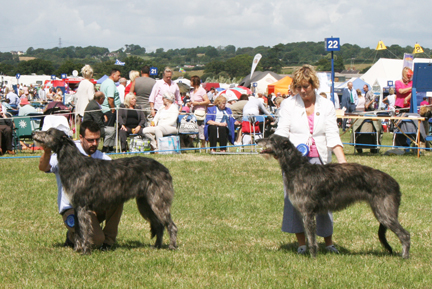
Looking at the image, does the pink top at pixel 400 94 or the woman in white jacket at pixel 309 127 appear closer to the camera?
the woman in white jacket at pixel 309 127

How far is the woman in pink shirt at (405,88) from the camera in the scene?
43.0 ft

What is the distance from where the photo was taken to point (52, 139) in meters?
4.53

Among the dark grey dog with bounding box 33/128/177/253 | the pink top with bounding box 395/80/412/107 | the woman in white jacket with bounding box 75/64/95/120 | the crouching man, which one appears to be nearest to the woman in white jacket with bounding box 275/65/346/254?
the dark grey dog with bounding box 33/128/177/253

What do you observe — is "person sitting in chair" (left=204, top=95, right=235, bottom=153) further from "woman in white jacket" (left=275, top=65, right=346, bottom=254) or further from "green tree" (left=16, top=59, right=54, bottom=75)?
Result: "green tree" (left=16, top=59, right=54, bottom=75)

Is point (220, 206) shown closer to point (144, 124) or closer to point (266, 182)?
point (266, 182)

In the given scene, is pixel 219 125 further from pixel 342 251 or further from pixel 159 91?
pixel 342 251

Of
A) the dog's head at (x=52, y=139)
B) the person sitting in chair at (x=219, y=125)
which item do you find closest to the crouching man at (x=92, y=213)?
Answer: the dog's head at (x=52, y=139)

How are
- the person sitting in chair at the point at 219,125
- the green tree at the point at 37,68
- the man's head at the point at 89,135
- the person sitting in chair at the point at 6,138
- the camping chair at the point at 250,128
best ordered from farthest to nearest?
the green tree at the point at 37,68
the camping chair at the point at 250,128
the person sitting in chair at the point at 219,125
the person sitting in chair at the point at 6,138
the man's head at the point at 89,135

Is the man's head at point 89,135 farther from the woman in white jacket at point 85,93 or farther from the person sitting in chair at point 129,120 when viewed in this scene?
the person sitting in chair at point 129,120

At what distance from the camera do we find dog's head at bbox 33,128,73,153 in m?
4.50

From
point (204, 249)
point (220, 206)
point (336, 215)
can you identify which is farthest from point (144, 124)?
point (204, 249)

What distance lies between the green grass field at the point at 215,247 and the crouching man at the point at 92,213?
0.16 meters

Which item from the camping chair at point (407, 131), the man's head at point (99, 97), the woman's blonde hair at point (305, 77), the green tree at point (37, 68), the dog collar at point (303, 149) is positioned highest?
the green tree at point (37, 68)

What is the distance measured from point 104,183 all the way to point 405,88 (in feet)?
35.5
